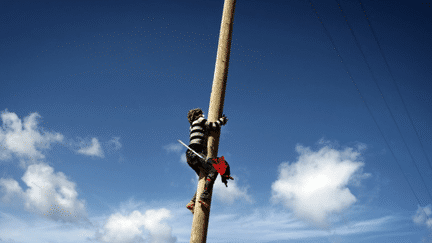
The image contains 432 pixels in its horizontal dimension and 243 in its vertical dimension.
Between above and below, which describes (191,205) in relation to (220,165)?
below

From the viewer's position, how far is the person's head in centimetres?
540

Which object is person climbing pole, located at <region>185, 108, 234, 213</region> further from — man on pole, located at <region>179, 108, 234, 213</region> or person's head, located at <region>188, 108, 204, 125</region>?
person's head, located at <region>188, 108, 204, 125</region>

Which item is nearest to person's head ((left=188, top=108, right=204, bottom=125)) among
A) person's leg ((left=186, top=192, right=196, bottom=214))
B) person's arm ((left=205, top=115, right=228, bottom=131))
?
person's arm ((left=205, top=115, right=228, bottom=131))

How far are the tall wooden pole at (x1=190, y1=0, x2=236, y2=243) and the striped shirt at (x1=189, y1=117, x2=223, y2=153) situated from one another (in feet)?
0.30

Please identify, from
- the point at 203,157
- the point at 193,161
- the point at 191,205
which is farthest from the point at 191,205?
the point at 203,157

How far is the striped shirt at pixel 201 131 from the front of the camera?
501cm

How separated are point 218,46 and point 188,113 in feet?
4.80

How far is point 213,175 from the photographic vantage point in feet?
15.5

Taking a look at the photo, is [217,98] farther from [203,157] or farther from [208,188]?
[208,188]

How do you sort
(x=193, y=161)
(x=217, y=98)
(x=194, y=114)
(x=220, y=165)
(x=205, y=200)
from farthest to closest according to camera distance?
(x=194, y=114) < (x=217, y=98) < (x=193, y=161) < (x=220, y=165) < (x=205, y=200)

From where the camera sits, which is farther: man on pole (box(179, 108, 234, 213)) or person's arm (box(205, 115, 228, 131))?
person's arm (box(205, 115, 228, 131))

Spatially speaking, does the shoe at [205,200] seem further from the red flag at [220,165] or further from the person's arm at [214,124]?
the person's arm at [214,124]

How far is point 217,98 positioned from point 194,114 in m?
0.57

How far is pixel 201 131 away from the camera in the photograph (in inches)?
200
